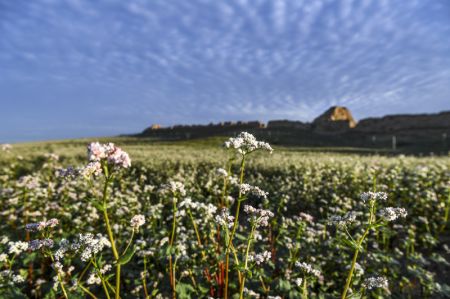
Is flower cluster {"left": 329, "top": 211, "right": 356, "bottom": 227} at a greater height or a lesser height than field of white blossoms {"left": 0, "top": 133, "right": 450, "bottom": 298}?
greater

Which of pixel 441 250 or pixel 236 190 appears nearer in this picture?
pixel 441 250

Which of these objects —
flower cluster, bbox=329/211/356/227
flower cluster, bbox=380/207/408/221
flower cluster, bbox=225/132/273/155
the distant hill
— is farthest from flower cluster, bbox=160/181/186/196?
the distant hill

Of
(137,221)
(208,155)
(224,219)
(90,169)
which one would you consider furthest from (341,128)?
(90,169)

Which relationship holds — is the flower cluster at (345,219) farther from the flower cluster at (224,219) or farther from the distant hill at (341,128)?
the distant hill at (341,128)

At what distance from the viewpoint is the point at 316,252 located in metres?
9.32

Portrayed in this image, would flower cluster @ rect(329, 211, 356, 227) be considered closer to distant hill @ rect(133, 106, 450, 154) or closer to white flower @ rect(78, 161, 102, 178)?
→ white flower @ rect(78, 161, 102, 178)

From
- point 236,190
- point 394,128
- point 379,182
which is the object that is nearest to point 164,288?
point 236,190

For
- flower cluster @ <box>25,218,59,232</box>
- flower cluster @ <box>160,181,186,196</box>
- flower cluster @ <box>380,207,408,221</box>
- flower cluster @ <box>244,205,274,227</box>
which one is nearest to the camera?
flower cluster @ <box>380,207,408,221</box>

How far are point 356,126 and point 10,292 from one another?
102242mm

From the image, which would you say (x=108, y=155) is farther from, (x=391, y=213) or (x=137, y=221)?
(x=391, y=213)

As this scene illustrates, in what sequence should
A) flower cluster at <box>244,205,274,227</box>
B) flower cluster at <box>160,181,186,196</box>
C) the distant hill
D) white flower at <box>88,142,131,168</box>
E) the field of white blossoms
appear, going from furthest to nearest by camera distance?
the distant hill → flower cluster at <box>160,181,186,196</box> → flower cluster at <box>244,205,274,227</box> → the field of white blossoms → white flower at <box>88,142,131,168</box>

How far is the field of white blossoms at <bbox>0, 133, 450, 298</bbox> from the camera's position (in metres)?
4.31

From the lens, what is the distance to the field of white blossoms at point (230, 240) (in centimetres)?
431

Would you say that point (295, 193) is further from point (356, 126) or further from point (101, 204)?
point (356, 126)
